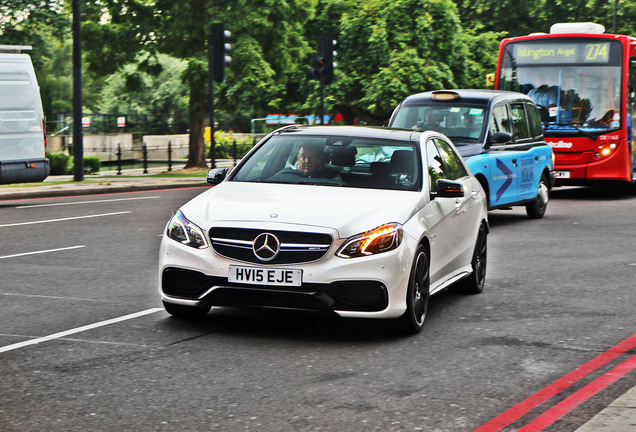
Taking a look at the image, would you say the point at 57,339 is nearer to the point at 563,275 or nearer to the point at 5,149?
the point at 563,275

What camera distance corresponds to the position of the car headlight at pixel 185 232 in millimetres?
7082

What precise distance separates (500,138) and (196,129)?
75.2 feet

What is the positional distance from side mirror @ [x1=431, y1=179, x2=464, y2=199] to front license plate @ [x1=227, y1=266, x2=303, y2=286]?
Answer: 161 cm

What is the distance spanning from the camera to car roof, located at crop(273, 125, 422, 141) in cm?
840

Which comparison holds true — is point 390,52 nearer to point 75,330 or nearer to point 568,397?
point 75,330

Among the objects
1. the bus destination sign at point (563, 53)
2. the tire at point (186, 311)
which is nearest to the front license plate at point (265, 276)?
the tire at point (186, 311)

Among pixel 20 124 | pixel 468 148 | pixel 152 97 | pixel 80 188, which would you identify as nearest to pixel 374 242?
pixel 468 148

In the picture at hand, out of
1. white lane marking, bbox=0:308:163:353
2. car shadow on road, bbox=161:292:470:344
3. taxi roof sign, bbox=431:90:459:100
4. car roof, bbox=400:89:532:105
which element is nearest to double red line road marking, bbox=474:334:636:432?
car shadow on road, bbox=161:292:470:344

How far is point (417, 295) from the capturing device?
741cm

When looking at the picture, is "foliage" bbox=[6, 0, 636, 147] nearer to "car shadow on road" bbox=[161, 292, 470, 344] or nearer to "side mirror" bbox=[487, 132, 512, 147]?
"side mirror" bbox=[487, 132, 512, 147]

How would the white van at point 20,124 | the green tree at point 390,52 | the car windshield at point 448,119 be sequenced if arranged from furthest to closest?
the green tree at point 390,52, the white van at point 20,124, the car windshield at point 448,119

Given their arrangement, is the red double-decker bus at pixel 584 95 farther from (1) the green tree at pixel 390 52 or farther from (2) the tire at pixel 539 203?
(1) the green tree at pixel 390 52

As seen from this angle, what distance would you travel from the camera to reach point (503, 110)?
599 inches

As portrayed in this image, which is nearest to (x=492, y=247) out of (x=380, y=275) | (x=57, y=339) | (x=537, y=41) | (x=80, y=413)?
(x=380, y=275)
